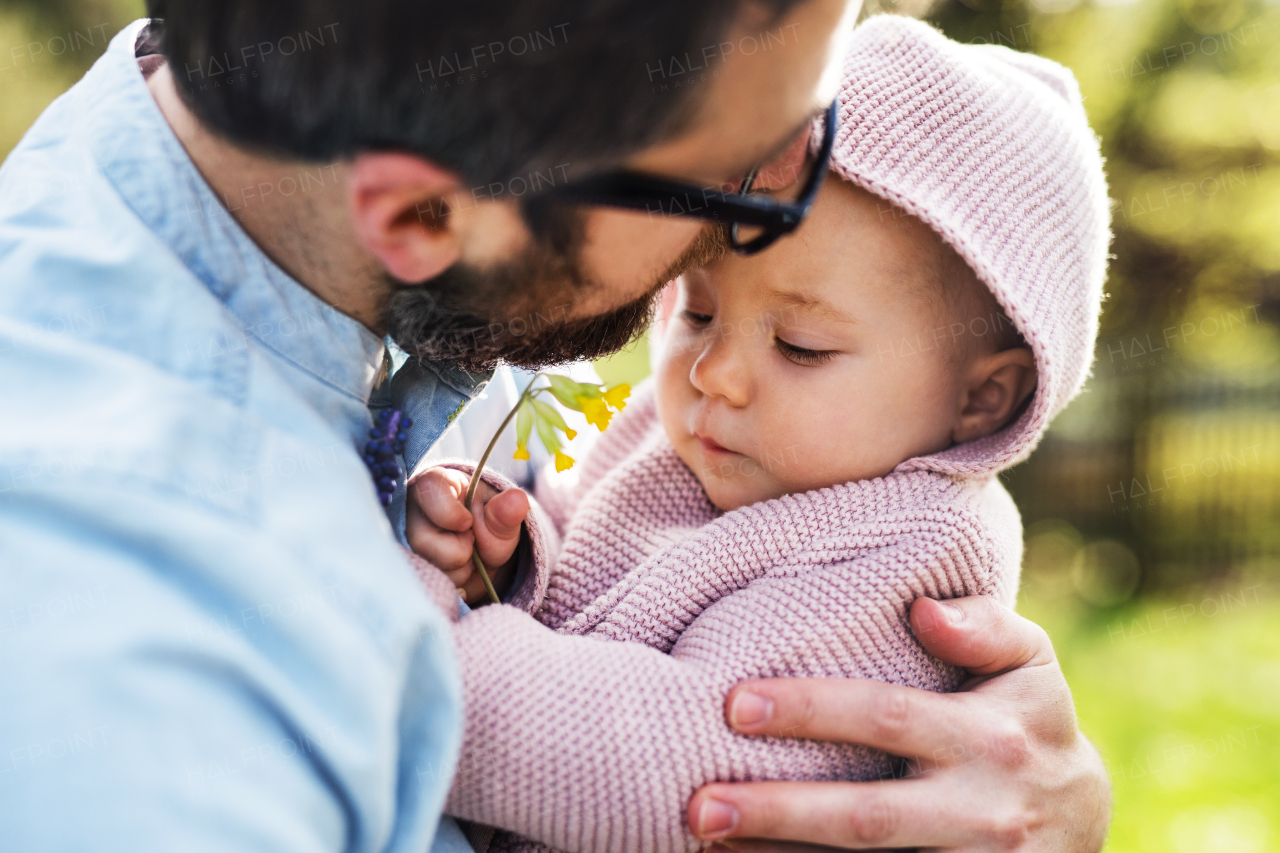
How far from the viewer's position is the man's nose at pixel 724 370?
5.48 ft

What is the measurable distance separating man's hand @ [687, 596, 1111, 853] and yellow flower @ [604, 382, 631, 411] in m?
0.45

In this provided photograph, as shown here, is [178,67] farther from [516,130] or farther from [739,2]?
[739,2]

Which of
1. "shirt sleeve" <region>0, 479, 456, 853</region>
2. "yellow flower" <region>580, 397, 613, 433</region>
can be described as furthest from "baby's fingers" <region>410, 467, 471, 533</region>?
"shirt sleeve" <region>0, 479, 456, 853</region>

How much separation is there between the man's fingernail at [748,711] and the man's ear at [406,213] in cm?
73

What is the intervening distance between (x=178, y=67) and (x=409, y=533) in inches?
28.4

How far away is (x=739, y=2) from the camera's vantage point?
1107 mm

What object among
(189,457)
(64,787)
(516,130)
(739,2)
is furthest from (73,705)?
(739,2)

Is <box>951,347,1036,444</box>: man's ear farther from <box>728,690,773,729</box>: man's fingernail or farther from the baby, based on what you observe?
<box>728,690,773,729</box>: man's fingernail

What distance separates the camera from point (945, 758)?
4.72 ft

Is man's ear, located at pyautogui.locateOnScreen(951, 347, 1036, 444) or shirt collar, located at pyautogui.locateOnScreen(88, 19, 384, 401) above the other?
shirt collar, located at pyautogui.locateOnScreen(88, 19, 384, 401)

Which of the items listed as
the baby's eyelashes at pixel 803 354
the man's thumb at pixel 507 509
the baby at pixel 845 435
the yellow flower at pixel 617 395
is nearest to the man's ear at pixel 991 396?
the baby at pixel 845 435

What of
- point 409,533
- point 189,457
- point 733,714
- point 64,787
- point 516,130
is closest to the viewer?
point 64,787

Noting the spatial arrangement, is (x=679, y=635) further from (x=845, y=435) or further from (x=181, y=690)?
(x=181, y=690)

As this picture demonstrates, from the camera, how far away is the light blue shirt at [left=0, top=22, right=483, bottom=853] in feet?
2.98
